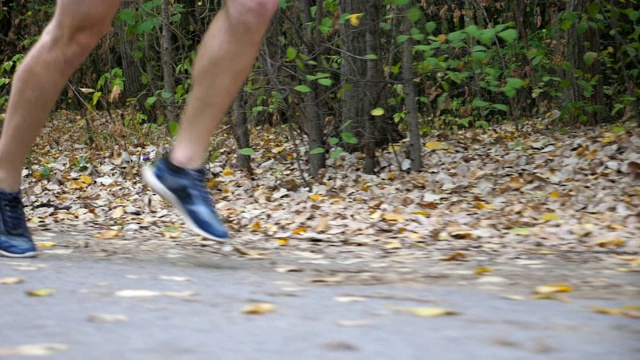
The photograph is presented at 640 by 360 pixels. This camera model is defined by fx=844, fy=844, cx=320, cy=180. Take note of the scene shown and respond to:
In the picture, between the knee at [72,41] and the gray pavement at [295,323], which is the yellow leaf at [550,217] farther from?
the knee at [72,41]

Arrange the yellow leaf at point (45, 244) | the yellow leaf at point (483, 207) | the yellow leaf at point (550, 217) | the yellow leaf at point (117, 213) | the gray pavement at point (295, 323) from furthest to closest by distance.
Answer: the yellow leaf at point (117, 213) < the yellow leaf at point (483, 207) < the yellow leaf at point (550, 217) < the yellow leaf at point (45, 244) < the gray pavement at point (295, 323)

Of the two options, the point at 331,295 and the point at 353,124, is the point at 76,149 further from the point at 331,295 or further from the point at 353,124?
the point at 331,295

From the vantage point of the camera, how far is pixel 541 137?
7.75m

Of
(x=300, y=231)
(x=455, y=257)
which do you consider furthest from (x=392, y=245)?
(x=300, y=231)

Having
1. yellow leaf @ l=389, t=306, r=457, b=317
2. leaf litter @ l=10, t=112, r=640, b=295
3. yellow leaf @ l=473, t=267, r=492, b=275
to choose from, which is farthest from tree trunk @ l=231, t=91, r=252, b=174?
yellow leaf @ l=389, t=306, r=457, b=317

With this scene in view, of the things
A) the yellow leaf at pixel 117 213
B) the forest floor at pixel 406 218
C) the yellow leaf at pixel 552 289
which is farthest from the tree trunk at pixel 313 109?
the yellow leaf at pixel 552 289

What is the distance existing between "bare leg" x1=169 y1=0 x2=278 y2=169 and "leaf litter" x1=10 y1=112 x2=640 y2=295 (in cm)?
62

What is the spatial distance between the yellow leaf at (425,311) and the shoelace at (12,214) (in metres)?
1.75

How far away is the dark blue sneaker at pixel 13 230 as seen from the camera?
10.2 feet

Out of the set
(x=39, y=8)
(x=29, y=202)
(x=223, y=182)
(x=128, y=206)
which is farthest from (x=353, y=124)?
(x=39, y=8)

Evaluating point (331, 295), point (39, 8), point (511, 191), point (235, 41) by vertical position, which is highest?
point (39, 8)

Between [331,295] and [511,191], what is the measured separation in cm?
374

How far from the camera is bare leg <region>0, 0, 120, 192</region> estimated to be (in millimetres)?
2967

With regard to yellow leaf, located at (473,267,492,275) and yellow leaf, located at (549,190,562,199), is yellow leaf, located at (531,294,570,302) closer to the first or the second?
yellow leaf, located at (473,267,492,275)
